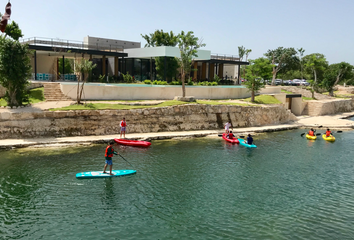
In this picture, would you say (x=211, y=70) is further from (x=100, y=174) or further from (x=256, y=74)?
(x=100, y=174)

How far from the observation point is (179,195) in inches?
701

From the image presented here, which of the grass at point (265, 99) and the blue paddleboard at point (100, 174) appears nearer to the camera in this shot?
the blue paddleboard at point (100, 174)

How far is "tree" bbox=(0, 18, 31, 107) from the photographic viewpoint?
1154 inches

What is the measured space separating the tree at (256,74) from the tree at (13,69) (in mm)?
29495

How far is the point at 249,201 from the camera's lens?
17.2 metres

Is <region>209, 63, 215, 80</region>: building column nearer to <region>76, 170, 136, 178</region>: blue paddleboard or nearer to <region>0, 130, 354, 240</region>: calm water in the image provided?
<region>0, 130, 354, 240</region>: calm water

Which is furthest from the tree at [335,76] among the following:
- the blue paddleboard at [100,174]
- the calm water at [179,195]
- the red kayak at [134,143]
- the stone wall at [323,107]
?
the blue paddleboard at [100,174]

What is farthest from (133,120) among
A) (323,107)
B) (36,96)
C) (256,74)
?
(323,107)

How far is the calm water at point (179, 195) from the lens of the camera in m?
14.0

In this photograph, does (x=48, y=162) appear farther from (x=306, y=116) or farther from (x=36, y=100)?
(x=306, y=116)

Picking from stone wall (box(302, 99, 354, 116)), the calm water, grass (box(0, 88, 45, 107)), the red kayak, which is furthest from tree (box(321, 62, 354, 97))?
grass (box(0, 88, 45, 107))

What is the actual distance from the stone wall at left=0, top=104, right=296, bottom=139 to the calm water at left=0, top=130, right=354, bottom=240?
4149mm

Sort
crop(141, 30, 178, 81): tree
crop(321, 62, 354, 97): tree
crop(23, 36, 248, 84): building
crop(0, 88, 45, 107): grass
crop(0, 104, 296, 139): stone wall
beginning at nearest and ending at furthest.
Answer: crop(0, 104, 296, 139): stone wall
crop(0, 88, 45, 107): grass
crop(23, 36, 248, 84): building
crop(141, 30, 178, 81): tree
crop(321, 62, 354, 97): tree

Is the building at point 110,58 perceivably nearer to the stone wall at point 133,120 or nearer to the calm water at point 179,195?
the stone wall at point 133,120
